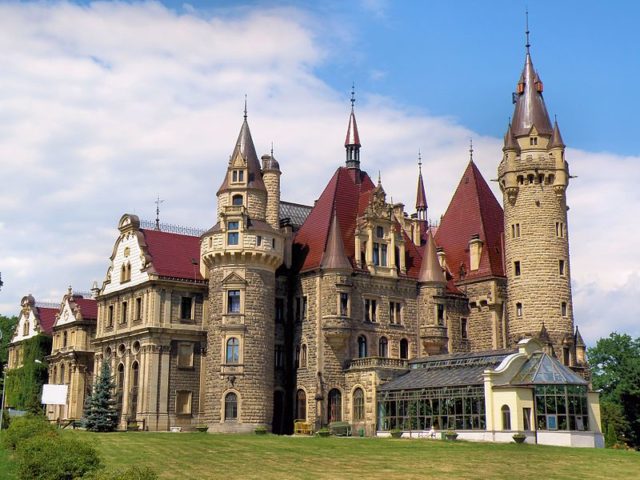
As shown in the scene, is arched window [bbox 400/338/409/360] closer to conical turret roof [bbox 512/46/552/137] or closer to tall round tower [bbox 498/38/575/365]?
tall round tower [bbox 498/38/575/365]

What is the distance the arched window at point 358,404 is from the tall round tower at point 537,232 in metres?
11.4

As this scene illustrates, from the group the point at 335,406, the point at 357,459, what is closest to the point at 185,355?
the point at 335,406

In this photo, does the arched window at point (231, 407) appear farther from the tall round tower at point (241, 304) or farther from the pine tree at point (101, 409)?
the pine tree at point (101, 409)

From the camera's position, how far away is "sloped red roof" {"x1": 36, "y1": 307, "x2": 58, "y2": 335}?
9044cm

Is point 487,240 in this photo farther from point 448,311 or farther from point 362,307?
point 362,307

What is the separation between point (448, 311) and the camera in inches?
2640

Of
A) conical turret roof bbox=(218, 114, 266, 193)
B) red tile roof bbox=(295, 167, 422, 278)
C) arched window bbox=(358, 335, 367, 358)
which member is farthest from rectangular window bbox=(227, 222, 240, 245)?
arched window bbox=(358, 335, 367, 358)

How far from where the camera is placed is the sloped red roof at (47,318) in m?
90.4

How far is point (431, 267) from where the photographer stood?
6612 cm

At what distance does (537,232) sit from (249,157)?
20.3m

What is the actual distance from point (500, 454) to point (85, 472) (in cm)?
2040

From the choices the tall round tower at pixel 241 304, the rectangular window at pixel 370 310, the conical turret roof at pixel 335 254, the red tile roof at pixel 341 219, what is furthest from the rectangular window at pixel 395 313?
the tall round tower at pixel 241 304

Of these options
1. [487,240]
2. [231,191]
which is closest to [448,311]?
[487,240]

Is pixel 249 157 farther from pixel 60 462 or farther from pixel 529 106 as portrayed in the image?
pixel 60 462
